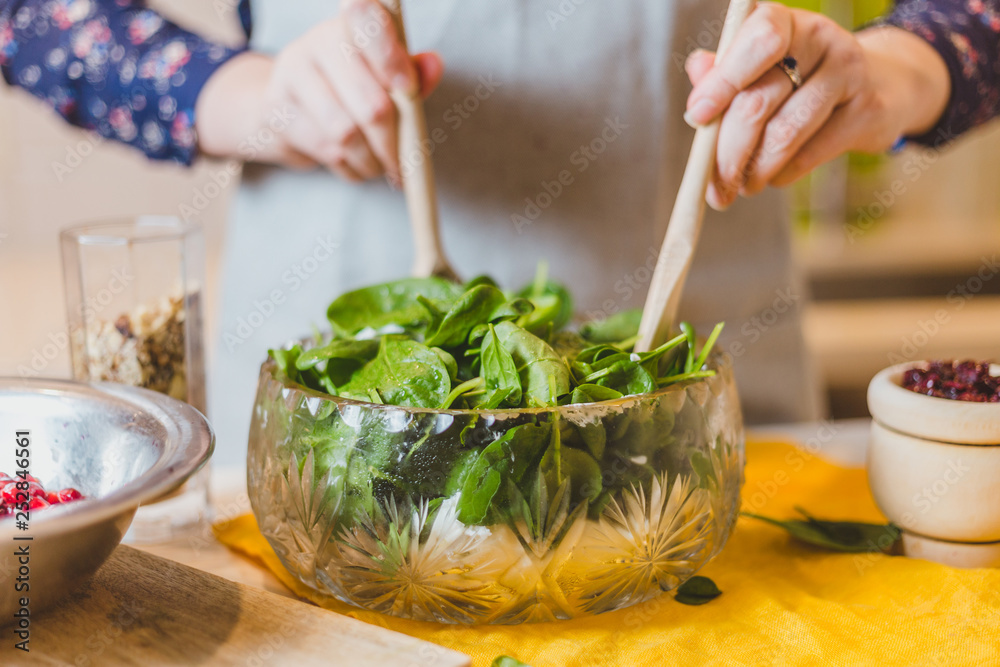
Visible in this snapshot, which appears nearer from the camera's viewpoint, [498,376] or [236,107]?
[498,376]

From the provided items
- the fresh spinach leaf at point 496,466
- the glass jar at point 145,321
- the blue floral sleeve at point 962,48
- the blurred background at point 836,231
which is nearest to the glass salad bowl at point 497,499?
the fresh spinach leaf at point 496,466

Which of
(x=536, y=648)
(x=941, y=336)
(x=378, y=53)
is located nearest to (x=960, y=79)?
(x=378, y=53)

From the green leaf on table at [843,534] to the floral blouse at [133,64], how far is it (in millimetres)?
458

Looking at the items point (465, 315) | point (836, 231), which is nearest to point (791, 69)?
point (465, 315)

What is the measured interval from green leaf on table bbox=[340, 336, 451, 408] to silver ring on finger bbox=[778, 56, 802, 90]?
1.04 feet

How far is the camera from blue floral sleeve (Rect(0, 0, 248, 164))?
0.94 meters

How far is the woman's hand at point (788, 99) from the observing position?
58 centimetres

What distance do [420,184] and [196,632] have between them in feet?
1.25

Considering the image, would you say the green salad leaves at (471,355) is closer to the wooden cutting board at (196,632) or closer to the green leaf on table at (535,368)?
the green leaf on table at (535,368)

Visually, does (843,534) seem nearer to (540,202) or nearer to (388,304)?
(388,304)

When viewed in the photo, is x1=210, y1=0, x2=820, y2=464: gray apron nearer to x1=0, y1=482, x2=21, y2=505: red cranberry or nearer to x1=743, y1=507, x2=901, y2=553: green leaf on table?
x1=743, y1=507, x2=901, y2=553: green leaf on table

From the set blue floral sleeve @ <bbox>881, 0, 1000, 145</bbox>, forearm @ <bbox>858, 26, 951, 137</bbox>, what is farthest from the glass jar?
blue floral sleeve @ <bbox>881, 0, 1000, 145</bbox>

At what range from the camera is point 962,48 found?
0.85m

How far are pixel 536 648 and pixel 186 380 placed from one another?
38 centimetres
